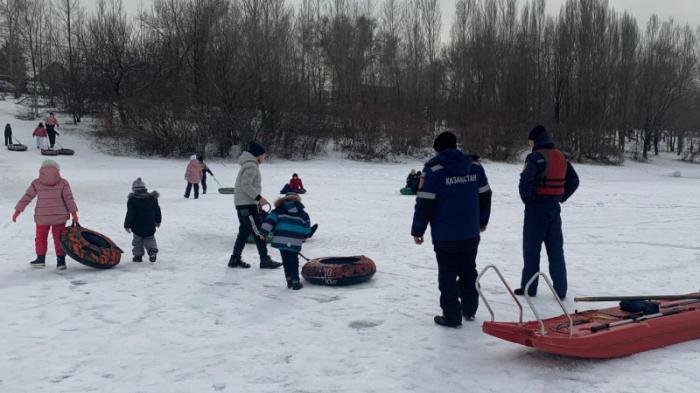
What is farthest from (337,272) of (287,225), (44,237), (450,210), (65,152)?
(65,152)

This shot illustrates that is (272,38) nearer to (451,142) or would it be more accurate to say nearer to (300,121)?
(300,121)

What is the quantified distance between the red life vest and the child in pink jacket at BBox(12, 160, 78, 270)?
638cm

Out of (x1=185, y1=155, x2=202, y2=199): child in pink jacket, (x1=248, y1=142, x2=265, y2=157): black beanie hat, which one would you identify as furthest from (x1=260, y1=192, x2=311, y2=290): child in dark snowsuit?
(x1=185, y1=155, x2=202, y2=199): child in pink jacket

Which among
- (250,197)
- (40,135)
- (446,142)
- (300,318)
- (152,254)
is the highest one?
(40,135)

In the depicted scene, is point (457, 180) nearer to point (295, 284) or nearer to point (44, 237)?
point (295, 284)

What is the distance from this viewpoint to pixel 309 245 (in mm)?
10781

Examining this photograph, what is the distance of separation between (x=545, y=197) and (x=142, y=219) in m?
Answer: 5.91

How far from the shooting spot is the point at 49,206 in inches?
320

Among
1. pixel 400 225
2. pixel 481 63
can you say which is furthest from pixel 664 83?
pixel 400 225

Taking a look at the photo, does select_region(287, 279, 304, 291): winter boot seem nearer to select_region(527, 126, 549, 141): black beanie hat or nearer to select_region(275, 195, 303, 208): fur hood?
select_region(275, 195, 303, 208): fur hood

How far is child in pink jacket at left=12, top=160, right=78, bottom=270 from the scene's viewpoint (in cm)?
812

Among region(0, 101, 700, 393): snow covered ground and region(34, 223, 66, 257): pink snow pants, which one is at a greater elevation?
region(34, 223, 66, 257): pink snow pants

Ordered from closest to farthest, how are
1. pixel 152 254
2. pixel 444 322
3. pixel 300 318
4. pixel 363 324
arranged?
pixel 444 322 < pixel 363 324 < pixel 300 318 < pixel 152 254

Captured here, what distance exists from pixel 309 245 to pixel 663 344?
6.74m
